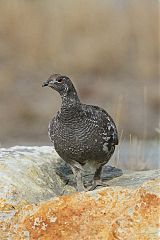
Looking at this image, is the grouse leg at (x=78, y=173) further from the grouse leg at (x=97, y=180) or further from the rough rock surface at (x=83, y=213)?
the rough rock surface at (x=83, y=213)

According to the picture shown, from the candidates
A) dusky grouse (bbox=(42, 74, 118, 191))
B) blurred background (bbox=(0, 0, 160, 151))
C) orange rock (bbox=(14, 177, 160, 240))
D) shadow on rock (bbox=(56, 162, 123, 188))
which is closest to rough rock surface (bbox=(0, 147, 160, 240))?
orange rock (bbox=(14, 177, 160, 240))

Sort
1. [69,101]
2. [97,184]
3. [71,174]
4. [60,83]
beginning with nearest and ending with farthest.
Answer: [60,83]
[69,101]
[97,184]
[71,174]

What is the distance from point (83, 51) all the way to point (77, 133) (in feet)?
30.2

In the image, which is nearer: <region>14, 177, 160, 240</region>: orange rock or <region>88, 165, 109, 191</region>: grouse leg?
<region>14, 177, 160, 240</region>: orange rock

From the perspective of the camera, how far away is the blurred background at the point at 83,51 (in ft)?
44.9

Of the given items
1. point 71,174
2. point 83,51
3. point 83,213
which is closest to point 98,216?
point 83,213

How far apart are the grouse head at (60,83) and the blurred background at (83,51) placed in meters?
7.45

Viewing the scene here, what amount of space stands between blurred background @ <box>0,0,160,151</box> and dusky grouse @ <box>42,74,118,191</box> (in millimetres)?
7279

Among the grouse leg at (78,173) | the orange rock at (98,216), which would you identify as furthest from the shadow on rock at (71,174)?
the orange rock at (98,216)

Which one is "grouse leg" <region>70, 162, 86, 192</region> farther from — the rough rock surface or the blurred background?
the blurred background

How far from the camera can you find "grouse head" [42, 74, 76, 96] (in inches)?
224

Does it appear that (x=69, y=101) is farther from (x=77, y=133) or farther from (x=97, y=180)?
(x=97, y=180)

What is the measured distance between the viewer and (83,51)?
14.9 meters

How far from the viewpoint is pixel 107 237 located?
4566mm
